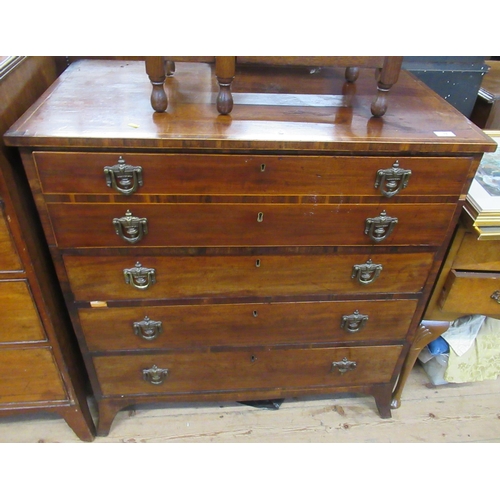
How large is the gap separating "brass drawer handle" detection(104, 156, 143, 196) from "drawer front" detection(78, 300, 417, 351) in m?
0.40

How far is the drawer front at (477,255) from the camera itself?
4.14ft

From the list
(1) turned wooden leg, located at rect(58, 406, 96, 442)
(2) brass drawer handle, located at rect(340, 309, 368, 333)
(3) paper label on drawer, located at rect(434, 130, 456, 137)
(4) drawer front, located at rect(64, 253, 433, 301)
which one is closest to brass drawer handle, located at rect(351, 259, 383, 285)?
(4) drawer front, located at rect(64, 253, 433, 301)

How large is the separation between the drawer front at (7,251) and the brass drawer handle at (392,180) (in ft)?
2.99

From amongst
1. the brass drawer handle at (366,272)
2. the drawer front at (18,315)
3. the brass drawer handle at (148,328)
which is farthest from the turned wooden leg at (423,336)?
the drawer front at (18,315)

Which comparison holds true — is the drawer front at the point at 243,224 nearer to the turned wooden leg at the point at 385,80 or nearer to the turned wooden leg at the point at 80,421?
the turned wooden leg at the point at 385,80

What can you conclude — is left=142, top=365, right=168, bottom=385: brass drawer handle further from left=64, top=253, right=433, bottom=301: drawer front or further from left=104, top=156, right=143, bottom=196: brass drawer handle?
left=104, top=156, right=143, bottom=196: brass drawer handle

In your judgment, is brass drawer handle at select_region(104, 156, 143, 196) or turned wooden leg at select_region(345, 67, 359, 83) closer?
brass drawer handle at select_region(104, 156, 143, 196)

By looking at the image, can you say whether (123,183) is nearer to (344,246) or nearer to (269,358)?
(344,246)

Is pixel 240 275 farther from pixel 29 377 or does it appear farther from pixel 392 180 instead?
pixel 29 377

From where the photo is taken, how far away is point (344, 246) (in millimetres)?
1181

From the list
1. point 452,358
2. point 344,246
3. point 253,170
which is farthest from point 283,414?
point 253,170

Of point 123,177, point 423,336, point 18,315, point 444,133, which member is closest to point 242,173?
point 123,177

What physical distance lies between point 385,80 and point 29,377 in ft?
4.33

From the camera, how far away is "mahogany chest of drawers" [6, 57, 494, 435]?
39.7 inches
